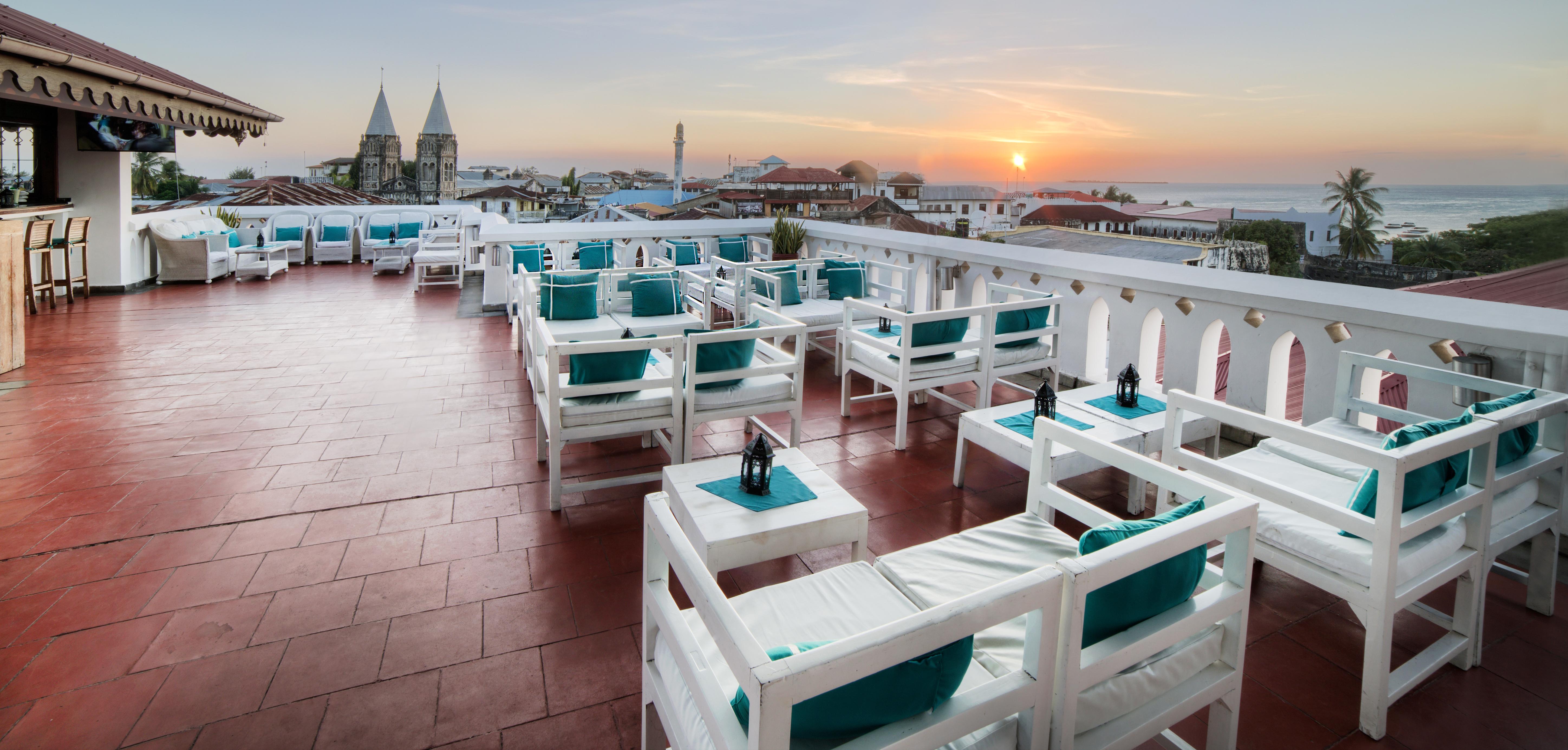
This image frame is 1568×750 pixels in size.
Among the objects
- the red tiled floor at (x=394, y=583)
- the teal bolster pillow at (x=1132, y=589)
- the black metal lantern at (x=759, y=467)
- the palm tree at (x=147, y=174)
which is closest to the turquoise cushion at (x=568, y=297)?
the red tiled floor at (x=394, y=583)

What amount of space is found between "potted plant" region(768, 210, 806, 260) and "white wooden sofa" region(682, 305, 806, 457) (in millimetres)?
3693

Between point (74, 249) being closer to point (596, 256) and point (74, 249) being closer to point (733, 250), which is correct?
point (596, 256)

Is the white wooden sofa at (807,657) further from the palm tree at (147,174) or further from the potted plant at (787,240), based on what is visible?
the palm tree at (147,174)

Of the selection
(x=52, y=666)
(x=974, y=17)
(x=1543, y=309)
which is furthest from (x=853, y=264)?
(x=974, y=17)

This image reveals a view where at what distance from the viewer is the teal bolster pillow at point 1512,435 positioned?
78.8 inches

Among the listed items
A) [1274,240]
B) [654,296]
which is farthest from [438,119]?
[1274,240]

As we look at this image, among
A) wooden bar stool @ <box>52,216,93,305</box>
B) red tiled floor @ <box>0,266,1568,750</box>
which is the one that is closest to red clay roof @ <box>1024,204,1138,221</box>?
red tiled floor @ <box>0,266,1568,750</box>

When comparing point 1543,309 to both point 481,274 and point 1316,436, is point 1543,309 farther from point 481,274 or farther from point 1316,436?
point 481,274

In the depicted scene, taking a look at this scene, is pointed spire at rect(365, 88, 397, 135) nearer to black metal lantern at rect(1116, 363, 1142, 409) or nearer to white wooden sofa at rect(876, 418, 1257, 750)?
black metal lantern at rect(1116, 363, 1142, 409)

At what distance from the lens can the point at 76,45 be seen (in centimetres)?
653

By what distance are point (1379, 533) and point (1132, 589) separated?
0.77 metres

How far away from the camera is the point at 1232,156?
1425 centimetres

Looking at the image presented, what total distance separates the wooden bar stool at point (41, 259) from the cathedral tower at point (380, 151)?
13.9 meters

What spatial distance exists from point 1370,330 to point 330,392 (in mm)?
5331
